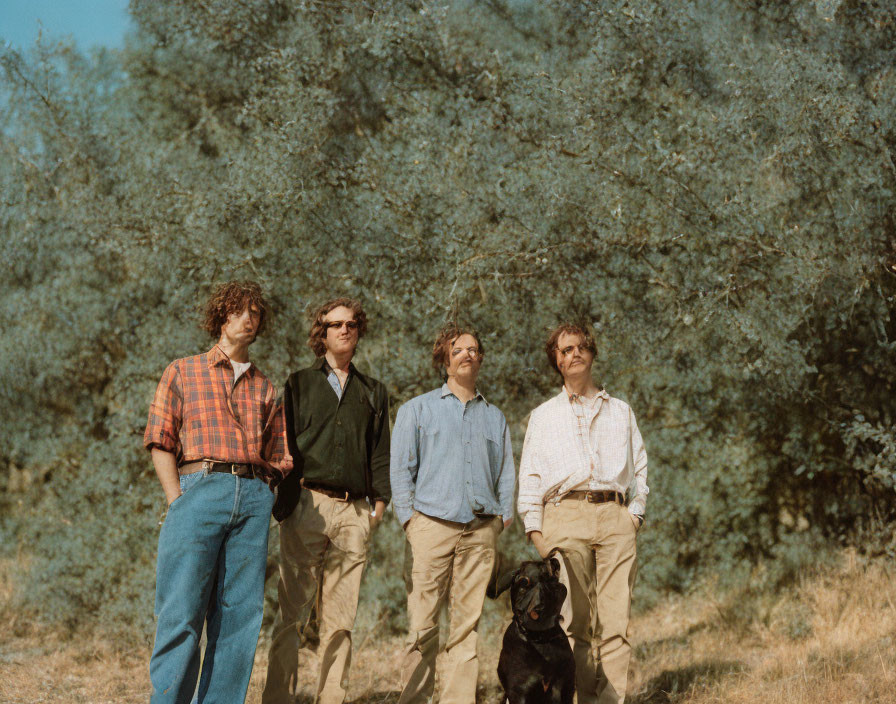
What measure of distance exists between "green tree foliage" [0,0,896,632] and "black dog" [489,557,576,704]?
266cm

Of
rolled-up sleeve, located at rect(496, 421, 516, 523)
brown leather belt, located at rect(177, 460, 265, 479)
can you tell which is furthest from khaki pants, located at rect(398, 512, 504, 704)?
brown leather belt, located at rect(177, 460, 265, 479)

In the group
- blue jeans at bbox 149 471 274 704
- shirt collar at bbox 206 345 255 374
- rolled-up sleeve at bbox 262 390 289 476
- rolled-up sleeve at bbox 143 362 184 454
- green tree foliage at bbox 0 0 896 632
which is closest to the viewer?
blue jeans at bbox 149 471 274 704

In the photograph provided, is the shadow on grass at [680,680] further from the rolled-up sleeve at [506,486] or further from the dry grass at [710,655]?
the rolled-up sleeve at [506,486]

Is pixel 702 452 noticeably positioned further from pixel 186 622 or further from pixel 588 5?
pixel 186 622

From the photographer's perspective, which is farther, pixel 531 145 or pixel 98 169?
pixel 98 169

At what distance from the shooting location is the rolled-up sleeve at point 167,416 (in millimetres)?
3670

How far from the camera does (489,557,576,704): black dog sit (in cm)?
395

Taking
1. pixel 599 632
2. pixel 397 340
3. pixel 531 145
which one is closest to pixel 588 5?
pixel 531 145

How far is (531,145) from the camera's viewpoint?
6820mm

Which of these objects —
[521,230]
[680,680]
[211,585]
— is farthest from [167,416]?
[680,680]

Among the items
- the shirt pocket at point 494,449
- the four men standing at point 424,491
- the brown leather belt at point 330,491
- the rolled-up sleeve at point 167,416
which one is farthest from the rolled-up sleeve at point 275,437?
the shirt pocket at point 494,449

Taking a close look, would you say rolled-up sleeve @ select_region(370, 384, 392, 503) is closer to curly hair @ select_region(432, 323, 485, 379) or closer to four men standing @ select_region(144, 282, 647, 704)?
four men standing @ select_region(144, 282, 647, 704)

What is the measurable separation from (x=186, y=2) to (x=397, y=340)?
3617mm

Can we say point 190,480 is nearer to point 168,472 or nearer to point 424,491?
point 168,472
